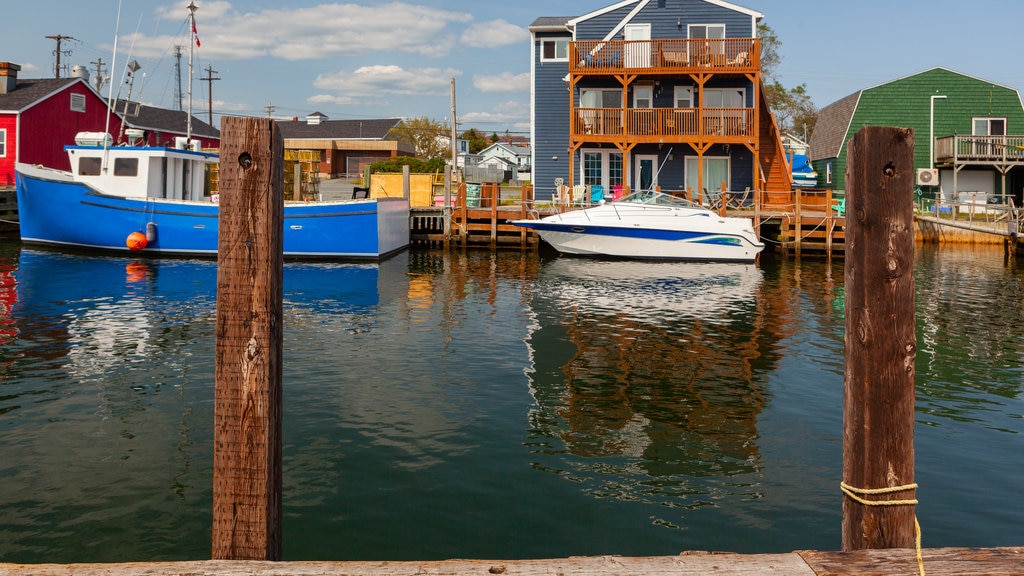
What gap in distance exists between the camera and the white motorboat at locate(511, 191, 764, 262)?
26312 mm

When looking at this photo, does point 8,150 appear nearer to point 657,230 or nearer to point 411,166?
point 411,166

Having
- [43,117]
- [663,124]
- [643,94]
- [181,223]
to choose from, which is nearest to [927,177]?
[663,124]

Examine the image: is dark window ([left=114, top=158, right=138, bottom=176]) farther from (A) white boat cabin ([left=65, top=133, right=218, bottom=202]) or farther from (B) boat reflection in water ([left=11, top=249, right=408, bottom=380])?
(B) boat reflection in water ([left=11, top=249, right=408, bottom=380])

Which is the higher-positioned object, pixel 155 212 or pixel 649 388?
pixel 155 212

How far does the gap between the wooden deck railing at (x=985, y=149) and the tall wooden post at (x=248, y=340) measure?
4178 cm

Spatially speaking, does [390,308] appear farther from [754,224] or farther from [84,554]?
[754,224]

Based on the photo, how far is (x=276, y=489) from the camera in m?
3.87

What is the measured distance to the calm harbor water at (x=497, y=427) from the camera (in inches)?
247

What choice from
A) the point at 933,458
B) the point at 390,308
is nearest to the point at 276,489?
the point at 933,458

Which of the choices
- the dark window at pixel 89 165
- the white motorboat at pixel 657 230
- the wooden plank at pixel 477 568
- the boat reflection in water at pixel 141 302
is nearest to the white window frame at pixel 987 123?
the white motorboat at pixel 657 230

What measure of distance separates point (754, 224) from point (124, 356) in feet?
74.7

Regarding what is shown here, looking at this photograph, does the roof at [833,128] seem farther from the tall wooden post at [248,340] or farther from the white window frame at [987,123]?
the tall wooden post at [248,340]

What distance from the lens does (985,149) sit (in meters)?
39.6

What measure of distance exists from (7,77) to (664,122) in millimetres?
30984
